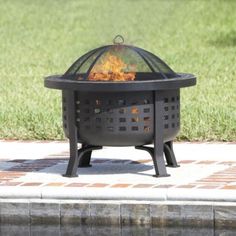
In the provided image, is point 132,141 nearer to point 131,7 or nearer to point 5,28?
point 5,28

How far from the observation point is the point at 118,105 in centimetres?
780

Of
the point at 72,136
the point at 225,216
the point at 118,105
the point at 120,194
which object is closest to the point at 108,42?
the point at 72,136

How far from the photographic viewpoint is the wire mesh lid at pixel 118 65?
8.05m

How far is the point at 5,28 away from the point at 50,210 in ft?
61.0

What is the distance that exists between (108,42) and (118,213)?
17.8 metres

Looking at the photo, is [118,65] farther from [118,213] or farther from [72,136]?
[118,213]

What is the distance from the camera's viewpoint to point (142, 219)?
688 cm

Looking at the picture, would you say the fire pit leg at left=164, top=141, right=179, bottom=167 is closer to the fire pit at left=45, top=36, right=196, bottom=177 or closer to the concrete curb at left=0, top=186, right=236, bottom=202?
the fire pit at left=45, top=36, right=196, bottom=177

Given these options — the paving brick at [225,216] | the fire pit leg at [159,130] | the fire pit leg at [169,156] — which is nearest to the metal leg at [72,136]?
the fire pit leg at [159,130]

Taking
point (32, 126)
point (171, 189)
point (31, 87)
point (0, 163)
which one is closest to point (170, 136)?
point (171, 189)

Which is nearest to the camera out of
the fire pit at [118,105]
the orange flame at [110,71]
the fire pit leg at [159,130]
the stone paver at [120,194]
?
the stone paver at [120,194]

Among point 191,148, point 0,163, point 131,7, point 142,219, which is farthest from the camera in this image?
point 131,7

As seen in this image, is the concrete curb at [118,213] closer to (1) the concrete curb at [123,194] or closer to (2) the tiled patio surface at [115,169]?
(1) the concrete curb at [123,194]

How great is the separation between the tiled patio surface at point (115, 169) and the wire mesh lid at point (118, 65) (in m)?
0.76
